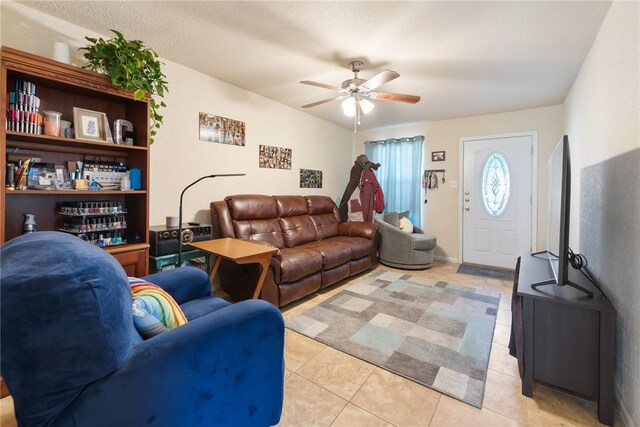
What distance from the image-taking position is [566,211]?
1.40 metres

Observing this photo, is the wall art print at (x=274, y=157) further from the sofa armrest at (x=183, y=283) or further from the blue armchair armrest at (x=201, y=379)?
the blue armchair armrest at (x=201, y=379)

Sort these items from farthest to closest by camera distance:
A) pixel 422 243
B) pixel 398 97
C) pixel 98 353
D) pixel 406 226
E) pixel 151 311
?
1. pixel 406 226
2. pixel 422 243
3. pixel 398 97
4. pixel 151 311
5. pixel 98 353

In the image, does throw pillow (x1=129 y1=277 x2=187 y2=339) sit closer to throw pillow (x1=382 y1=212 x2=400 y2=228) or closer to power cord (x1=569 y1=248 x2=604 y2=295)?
power cord (x1=569 y1=248 x2=604 y2=295)

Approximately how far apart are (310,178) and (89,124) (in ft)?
9.53

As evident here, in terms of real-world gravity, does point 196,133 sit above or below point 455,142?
below

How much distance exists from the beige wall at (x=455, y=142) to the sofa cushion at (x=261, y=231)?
2.72 metres

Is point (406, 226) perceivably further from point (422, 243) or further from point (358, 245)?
point (358, 245)

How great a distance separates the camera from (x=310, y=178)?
446 centimetres

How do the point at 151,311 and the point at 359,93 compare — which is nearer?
the point at 151,311

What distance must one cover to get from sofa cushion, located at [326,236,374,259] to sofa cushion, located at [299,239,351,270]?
0.08 m

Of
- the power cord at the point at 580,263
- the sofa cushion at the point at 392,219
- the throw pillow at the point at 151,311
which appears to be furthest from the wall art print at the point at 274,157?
the power cord at the point at 580,263

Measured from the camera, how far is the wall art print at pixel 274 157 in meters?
3.64

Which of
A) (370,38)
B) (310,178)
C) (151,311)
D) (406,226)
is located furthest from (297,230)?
(151,311)

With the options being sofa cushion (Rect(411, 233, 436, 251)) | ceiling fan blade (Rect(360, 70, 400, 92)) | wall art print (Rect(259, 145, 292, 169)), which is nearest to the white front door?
sofa cushion (Rect(411, 233, 436, 251))
